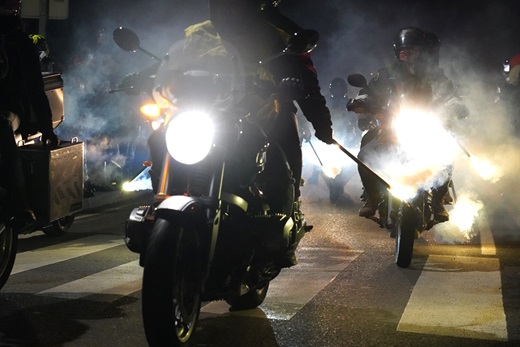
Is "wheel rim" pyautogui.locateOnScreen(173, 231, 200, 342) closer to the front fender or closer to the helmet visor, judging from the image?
the front fender

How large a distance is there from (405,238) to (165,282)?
3.99 meters

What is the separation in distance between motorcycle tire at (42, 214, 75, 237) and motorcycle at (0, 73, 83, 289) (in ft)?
6.88

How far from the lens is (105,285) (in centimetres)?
716

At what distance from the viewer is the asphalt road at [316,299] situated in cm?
555

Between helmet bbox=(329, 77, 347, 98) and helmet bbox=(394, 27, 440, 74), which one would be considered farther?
helmet bbox=(329, 77, 347, 98)

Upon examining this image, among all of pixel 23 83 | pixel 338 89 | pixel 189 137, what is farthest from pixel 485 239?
→ pixel 338 89

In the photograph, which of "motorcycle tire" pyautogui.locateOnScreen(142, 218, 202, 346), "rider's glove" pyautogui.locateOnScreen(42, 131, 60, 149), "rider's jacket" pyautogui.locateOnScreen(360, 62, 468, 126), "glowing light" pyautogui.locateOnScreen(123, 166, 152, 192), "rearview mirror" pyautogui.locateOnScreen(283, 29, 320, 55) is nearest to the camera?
"motorcycle tire" pyautogui.locateOnScreen(142, 218, 202, 346)

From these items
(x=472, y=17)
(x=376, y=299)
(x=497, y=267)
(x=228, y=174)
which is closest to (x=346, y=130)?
(x=497, y=267)

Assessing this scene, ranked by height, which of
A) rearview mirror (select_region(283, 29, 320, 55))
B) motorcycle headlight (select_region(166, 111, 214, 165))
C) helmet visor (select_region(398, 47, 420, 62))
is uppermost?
helmet visor (select_region(398, 47, 420, 62))

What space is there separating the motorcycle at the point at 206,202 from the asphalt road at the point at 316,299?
0.53m

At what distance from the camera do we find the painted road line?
6.25 meters

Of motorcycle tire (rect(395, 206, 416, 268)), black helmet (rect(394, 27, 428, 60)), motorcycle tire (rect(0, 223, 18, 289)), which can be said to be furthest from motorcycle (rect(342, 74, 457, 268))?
motorcycle tire (rect(0, 223, 18, 289))

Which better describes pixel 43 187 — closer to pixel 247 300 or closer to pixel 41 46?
pixel 247 300

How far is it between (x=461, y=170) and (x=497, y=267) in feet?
36.5
